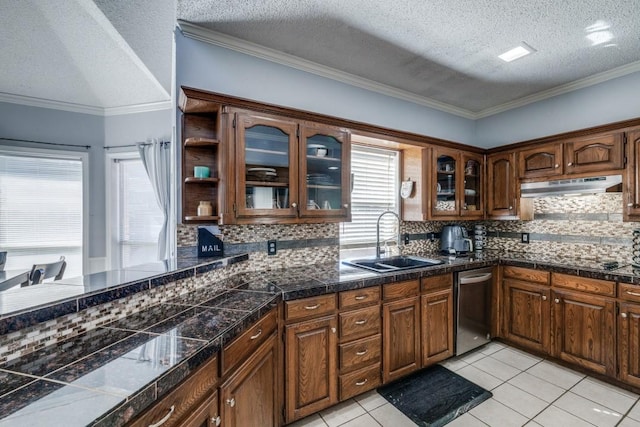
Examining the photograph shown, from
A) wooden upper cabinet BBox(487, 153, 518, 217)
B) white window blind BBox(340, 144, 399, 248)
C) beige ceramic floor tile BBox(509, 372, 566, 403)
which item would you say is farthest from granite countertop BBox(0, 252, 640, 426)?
wooden upper cabinet BBox(487, 153, 518, 217)

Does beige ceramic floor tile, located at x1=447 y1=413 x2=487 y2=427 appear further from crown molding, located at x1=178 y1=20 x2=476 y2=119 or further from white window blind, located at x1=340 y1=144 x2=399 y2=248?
crown molding, located at x1=178 y1=20 x2=476 y2=119

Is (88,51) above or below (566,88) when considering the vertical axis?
above

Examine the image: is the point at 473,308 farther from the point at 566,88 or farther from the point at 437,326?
the point at 566,88

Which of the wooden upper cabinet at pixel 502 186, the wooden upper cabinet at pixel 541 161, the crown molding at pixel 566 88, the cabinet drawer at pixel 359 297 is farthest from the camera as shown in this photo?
the wooden upper cabinet at pixel 502 186

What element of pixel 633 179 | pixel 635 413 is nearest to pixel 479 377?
pixel 635 413

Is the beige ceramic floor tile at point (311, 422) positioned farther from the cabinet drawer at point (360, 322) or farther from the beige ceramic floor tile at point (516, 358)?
the beige ceramic floor tile at point (516, 358)

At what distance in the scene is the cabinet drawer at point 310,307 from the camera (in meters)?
1.78

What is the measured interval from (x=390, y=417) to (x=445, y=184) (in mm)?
2272

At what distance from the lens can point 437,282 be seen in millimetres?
2457

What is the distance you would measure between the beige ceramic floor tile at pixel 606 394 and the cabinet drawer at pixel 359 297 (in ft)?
5.77

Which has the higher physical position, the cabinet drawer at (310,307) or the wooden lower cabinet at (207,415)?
the cabinet drawer at (310,307)

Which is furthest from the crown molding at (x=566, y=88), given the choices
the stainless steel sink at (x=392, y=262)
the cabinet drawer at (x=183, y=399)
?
the cabinet drawer at (x=183, y=399)

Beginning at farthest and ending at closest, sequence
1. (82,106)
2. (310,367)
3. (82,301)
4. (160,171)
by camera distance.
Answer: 1. (82,106)
2. (160,171)
3. (310,367)
4. (82,301)

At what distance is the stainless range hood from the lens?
7.91 feet
